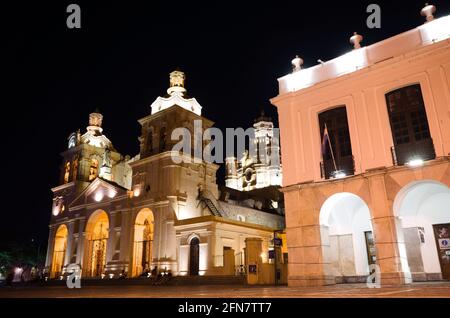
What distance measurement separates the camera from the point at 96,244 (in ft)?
125

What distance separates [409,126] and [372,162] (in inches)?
76.3

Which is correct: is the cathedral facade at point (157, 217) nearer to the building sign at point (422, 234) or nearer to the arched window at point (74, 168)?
the arched window at point (74, 168)

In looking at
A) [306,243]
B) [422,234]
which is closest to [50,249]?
[306,243]

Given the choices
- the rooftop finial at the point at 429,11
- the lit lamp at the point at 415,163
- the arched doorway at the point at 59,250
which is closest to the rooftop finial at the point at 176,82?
the arched doorway at the point at 59,250

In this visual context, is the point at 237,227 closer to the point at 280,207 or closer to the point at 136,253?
the point at 136,253

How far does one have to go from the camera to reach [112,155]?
4609cm

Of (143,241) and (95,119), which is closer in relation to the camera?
(143,241)

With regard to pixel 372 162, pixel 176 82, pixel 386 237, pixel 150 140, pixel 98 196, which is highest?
pixel 176 82

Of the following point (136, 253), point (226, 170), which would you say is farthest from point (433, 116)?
point (226, 170)

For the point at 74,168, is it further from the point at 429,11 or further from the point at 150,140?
the point at 429,11

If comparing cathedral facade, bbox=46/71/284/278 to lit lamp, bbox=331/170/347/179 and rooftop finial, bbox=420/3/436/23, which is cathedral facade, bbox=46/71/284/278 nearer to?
lit lamp, bbox=331/170/347/179

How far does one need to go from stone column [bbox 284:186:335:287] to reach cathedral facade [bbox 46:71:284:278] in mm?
11023

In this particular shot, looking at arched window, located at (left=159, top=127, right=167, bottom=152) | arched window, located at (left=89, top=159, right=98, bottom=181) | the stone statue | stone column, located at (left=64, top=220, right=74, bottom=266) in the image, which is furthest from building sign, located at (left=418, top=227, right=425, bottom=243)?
arched window, located at (left=89, top=159, right=98, bottom=181)

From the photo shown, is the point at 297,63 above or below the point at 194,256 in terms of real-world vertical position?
above
